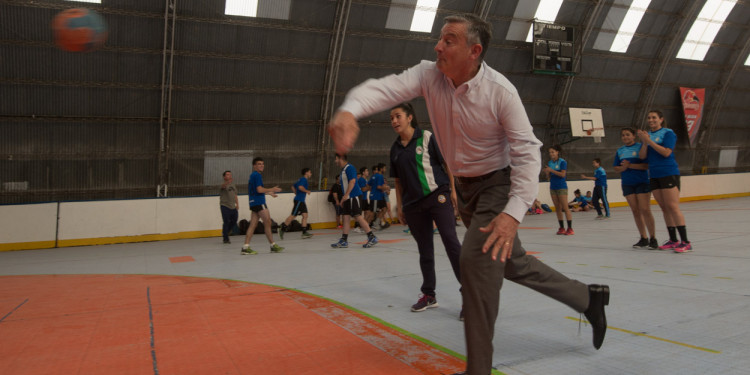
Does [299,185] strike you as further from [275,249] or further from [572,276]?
[572,276]

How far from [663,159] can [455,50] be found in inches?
242

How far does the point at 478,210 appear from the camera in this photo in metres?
2.81

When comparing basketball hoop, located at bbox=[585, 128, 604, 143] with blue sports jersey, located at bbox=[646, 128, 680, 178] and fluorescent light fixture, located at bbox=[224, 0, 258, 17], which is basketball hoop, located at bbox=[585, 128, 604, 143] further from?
blue sports jersey, located at bbox=[646, 128, 680, 178]

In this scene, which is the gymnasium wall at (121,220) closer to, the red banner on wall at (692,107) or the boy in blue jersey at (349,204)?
the boy in blue jersey at (349,204)

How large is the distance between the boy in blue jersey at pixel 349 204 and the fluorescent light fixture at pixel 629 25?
18.5 meters

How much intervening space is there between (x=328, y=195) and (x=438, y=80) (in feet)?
50.3

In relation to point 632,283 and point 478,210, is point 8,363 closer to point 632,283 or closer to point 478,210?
point 478,210

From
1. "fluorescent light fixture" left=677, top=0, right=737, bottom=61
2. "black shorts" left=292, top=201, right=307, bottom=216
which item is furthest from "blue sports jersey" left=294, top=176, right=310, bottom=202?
"fluorescent light fixture" left=677, top=0, right=737, bottom=61

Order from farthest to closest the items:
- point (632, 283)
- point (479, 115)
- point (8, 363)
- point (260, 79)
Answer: point (260, 79)
point (632, 283)
point (8, 363)
point (479, 115)

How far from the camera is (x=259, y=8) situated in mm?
18047

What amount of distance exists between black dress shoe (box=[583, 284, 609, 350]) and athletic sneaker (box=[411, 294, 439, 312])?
1.68 m

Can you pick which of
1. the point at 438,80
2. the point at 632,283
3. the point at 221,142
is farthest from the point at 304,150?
the point at 438,80

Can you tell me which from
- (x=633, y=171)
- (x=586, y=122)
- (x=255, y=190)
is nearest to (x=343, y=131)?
(x=633, y=171)

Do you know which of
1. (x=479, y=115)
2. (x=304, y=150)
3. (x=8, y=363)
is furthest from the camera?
(x=304, y=150)
